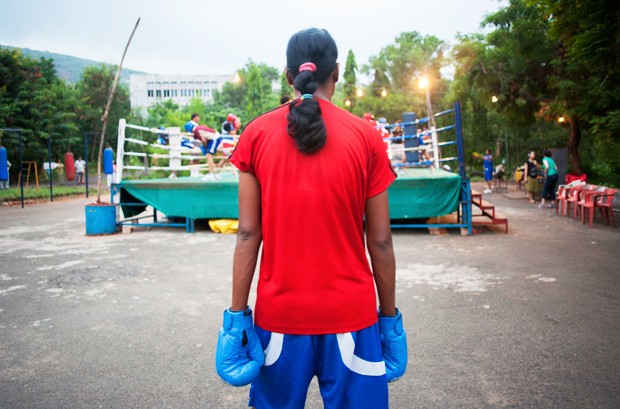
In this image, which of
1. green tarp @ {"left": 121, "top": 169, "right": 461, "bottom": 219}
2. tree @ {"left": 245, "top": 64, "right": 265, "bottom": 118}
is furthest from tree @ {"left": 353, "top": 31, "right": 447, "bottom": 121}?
green tarp @ {"left": 121, "top": 169, "right": 461, "bottom": 219}

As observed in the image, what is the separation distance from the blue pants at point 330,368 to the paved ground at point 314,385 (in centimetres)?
143

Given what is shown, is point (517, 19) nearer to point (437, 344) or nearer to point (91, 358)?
point (437, 344)

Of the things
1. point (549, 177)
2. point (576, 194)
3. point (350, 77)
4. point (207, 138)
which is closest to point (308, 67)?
point (207, 138)

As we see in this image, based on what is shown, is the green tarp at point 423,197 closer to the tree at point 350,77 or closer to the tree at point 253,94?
the tree at point 253,94

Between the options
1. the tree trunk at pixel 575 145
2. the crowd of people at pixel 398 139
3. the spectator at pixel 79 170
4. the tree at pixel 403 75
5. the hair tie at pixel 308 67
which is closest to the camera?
the hair tie at pixel 308 67

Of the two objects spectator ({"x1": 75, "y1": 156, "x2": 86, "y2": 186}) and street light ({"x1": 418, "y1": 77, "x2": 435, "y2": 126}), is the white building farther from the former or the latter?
street light ({"x1": 418, "y1": 77, "x2": 435, "y2": 126})

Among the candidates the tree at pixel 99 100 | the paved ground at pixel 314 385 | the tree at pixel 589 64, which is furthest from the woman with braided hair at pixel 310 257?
the tree at pixel 99 100

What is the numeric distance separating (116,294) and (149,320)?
110 centimetres

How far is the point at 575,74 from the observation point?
49.9 ft

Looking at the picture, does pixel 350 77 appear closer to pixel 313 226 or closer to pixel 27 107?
pixel 27 107

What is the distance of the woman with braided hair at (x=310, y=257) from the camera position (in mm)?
1698

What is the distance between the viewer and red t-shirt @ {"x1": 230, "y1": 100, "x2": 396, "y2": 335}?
1694 mm

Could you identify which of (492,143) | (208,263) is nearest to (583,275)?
(208,263)

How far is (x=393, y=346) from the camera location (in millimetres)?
1834
